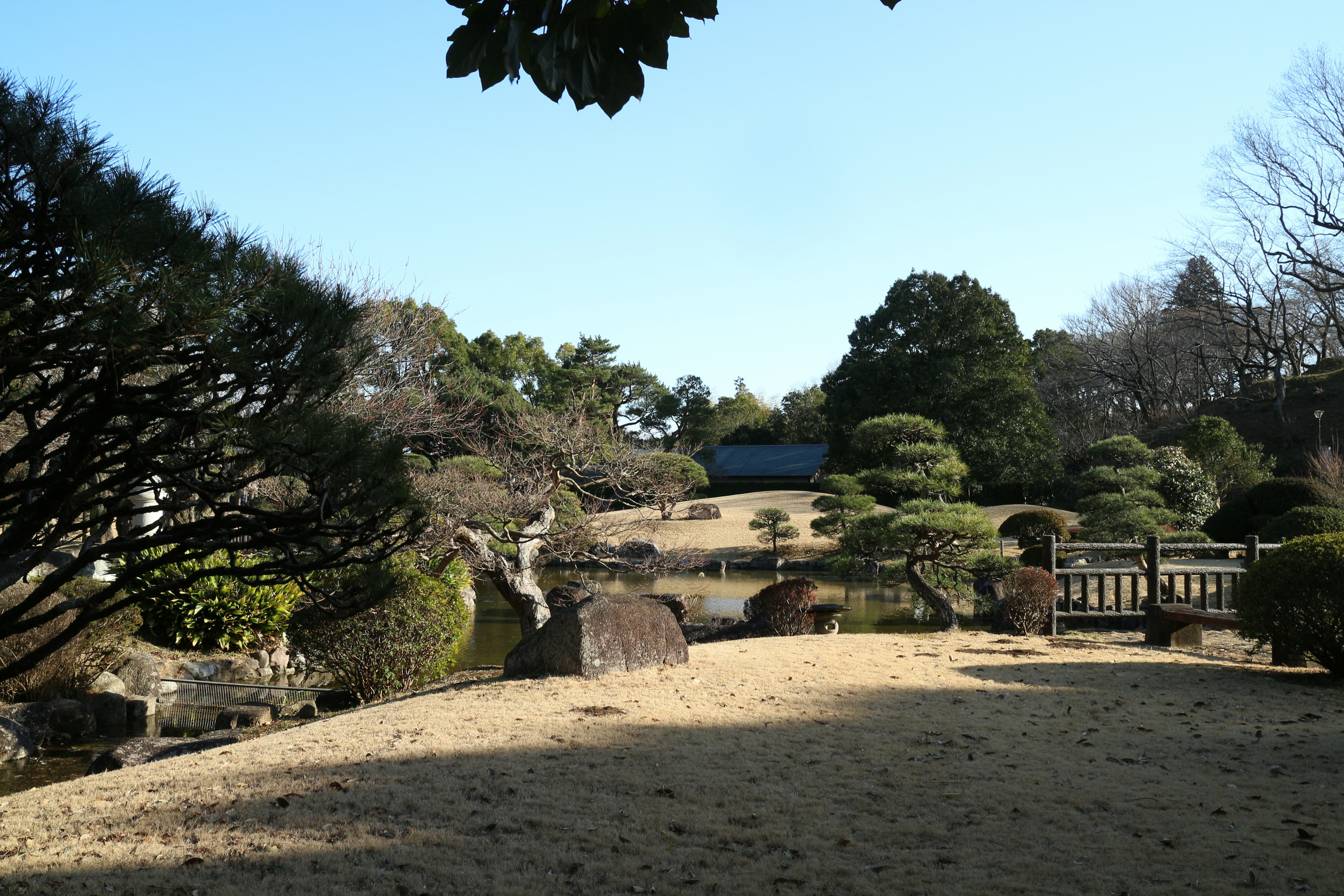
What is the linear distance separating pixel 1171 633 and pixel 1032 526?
1216cm

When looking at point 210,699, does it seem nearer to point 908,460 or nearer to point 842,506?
point 842,506

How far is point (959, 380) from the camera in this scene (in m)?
26.9

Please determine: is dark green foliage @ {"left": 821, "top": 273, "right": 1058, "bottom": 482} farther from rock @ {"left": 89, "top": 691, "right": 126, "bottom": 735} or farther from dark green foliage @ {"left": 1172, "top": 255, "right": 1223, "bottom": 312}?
rock @ {"left": 89, "top": 691, "right": 126, "bottom": 735}

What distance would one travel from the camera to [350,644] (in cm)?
780

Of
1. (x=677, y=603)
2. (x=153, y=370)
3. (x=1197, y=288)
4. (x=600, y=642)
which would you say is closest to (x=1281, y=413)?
(x=1197, y=288)

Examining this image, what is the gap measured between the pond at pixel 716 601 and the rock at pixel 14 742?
4.20 m

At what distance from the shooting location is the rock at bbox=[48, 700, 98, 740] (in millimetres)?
7520

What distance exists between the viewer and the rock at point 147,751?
5930 mm

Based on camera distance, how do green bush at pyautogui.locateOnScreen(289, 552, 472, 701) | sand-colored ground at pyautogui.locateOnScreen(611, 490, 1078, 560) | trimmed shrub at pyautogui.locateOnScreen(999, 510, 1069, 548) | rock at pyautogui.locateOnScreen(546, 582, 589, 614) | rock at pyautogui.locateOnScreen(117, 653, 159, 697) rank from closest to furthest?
green bush at pyautogui.locateOnScreen(289, 552, 472, 701) → rock at pyautogui.locateOnScreen(117, 653, 159, 697) → rock at pyautogui.locateOnScreen(546, 582, 589, 614) → trimmed shrub at pyautogui.locateOnScreen(999, 510, 1069, 548) → sand-colored ground at pyautogui.locateOnScreen(611, 490, 1078, 560)

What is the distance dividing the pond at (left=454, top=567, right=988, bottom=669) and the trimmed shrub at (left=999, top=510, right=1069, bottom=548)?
12.4 feet

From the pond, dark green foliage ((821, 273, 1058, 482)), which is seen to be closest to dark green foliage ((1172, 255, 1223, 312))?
dark green foliage ((821, 273, 1058, 482))

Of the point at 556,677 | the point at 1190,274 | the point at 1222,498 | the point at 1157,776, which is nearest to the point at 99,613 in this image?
the point at 556,677

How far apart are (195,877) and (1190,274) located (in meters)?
45.1

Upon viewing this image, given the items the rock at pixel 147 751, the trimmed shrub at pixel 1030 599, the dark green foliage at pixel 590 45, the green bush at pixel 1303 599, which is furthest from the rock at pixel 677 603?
the dark green foliage at pixel 590 45
